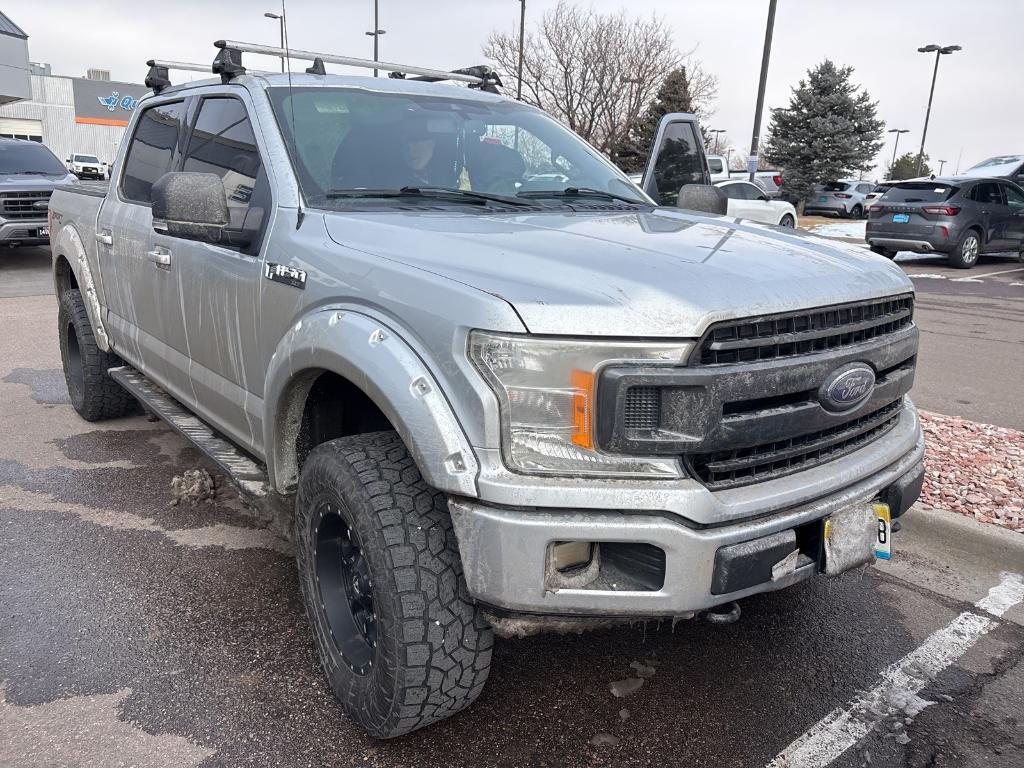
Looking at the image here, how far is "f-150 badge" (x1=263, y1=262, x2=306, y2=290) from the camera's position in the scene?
260 cm

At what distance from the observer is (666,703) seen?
2674mm

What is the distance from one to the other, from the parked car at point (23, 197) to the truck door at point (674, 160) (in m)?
10.6

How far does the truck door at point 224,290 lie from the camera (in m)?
2.93

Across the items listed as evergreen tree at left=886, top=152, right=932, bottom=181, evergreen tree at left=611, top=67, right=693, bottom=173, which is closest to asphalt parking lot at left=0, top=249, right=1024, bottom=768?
evergreen tree at left=611, top=67, right=693, bottom=173

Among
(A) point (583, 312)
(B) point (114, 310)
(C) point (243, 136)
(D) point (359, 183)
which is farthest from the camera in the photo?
(B) point (114, 310)

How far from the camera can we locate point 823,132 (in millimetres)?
33156

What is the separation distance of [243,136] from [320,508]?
1.59m

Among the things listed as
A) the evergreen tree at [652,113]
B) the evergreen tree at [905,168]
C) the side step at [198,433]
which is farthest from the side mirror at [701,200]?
the evergreen tree at [905,168]

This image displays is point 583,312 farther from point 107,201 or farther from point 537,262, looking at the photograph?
point 107,201

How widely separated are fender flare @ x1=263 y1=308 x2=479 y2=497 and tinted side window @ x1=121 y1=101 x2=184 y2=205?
175 centimetres

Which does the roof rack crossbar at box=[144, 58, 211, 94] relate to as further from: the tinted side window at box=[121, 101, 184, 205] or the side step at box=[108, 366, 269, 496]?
the side step at box=[108, 366, 269, 496]

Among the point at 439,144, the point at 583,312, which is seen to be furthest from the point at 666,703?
the point at 439,144

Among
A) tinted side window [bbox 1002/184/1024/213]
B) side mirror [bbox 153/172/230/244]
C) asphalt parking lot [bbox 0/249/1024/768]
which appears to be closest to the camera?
asphalt parking lot [bbox 0/249/1024/768]

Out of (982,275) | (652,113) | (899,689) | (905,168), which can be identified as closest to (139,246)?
(899,689)
